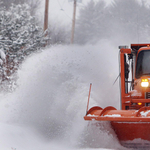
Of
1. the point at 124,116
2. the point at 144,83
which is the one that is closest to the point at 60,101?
the point at 144,83

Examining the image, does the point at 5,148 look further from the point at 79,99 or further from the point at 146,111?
the point at 79,99

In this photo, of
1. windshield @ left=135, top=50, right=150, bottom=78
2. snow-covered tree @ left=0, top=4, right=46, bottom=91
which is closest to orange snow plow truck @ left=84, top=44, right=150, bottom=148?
windshield @ left=135, top=50, right=150, bottom=78

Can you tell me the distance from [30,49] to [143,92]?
8896mm

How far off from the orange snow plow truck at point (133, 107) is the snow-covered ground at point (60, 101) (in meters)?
0.24

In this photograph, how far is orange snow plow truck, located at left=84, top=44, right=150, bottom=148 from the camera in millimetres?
4914

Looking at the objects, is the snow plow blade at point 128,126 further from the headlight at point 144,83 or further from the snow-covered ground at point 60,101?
the headlight at point 144,83

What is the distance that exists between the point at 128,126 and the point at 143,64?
158cm

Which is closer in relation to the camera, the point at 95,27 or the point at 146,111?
the point at 146,111

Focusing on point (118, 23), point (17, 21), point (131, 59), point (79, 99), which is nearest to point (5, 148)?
point (79, 99)

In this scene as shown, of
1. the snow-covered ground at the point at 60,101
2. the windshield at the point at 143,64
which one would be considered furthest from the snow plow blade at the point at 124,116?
the windshield at the point at 143,64

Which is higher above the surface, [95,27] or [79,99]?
[95,27]

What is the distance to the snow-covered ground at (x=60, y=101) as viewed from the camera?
5457mm

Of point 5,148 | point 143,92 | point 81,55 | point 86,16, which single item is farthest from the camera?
point 86,16

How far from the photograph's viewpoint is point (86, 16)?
1791 inches
